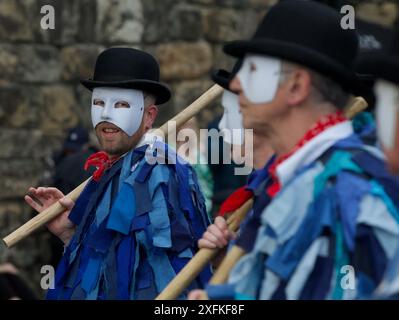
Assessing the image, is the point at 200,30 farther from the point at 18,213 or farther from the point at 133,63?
the point at 133,63

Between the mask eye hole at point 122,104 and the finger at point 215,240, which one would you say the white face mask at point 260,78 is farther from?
the mask eye hole at point 122,104

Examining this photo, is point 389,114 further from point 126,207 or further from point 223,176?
point 223,176

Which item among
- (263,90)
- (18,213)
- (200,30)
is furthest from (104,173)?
(200,30)

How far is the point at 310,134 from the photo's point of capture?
3447mm

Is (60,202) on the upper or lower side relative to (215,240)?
lower

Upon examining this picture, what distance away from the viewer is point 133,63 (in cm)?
505

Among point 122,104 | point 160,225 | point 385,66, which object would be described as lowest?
point 160,225

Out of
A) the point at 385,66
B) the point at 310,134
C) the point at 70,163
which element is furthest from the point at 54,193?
the point at 70,163

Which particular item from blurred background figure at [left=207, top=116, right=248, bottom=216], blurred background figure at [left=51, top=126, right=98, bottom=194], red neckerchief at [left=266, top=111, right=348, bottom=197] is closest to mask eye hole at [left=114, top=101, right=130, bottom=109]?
red neckerchief at [left=266, top=111, right=348, bottom=197]

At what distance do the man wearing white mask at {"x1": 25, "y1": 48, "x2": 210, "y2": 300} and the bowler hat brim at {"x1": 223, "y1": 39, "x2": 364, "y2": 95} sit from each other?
1.45m

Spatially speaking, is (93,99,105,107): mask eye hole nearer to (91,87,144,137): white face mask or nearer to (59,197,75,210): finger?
(91,87,144,137): white face mask

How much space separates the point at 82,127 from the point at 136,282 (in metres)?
3.98

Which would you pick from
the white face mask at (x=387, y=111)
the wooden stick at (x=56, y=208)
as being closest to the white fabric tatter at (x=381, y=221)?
the white face mask at (x=387, y=111)

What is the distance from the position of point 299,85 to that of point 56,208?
6.05ft
